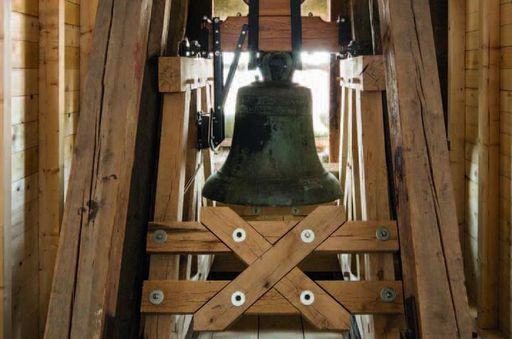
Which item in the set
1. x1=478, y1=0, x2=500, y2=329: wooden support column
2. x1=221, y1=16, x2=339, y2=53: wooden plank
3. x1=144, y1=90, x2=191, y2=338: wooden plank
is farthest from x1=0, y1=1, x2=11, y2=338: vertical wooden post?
x1=478, y1=0, x2=500, y2=329: wooden support column

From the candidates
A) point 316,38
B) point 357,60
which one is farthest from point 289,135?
point 316,38

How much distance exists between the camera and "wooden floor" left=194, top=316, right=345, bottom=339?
314 centimetres

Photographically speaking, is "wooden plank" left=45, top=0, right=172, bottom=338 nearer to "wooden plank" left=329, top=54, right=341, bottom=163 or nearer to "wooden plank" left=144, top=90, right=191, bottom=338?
"wooden plank" left=144, top=90, right=191, bottom=338

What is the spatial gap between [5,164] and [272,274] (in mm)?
1176

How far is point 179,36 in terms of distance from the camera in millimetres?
2408

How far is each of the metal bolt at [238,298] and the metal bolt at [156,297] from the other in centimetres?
20

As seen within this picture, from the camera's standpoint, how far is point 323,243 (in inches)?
81.7

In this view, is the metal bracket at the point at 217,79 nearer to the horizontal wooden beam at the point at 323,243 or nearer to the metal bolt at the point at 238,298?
the horizontal wooden beam at the point at 323,243

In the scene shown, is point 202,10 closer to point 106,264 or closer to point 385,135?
point 385,135

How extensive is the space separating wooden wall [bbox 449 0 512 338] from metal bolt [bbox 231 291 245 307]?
174 cm

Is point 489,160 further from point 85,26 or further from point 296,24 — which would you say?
point 85,26

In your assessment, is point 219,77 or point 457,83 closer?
point 219,77

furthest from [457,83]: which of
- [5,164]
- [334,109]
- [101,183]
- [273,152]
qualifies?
[101,183]

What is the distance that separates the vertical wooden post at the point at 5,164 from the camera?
2529mm
